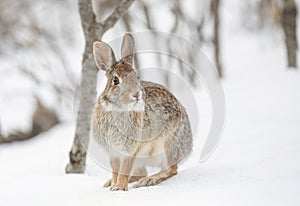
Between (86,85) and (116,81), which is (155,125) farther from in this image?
(86,85)

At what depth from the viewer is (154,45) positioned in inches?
351

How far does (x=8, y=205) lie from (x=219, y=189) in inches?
52.3

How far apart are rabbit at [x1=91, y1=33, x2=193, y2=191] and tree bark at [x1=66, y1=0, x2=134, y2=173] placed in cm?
84

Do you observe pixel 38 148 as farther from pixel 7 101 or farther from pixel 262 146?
pixel 7 101

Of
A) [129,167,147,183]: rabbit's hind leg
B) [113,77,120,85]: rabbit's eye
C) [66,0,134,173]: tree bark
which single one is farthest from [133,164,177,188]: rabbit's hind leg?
[66,0,134,173]: tree bark

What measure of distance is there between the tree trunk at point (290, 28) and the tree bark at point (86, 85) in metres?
3.27

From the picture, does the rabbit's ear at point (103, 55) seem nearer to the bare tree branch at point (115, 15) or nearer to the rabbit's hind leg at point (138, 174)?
the rabbit's hind leg at point (138, 174)

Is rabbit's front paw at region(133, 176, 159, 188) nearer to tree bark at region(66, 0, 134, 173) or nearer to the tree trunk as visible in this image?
tree bark at region(66, 0, 134, 173)

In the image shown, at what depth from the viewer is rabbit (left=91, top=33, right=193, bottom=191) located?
11.0 feet

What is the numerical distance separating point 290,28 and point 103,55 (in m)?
4.35

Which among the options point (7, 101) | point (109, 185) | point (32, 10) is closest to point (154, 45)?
point (32, 10)

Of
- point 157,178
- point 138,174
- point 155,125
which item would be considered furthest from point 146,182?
point 155,125

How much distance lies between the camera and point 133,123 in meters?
3.46

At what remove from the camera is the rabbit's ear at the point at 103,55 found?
3.45 m
